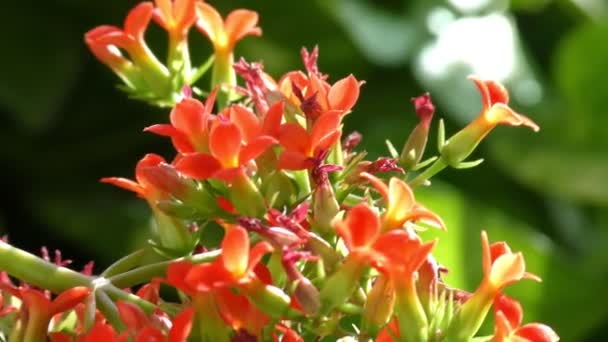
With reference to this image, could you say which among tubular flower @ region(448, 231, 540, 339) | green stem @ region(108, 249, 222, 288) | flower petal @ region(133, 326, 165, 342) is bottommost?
tubular flower @ region(448, 231, 540, 339)

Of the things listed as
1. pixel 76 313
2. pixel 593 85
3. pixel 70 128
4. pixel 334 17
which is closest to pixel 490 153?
pixel 593 85

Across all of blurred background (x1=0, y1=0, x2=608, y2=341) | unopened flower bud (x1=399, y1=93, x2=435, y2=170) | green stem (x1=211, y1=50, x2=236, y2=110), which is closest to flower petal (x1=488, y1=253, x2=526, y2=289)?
unopened flower bud (x1=399, y1=93, x2=435, y2=170)

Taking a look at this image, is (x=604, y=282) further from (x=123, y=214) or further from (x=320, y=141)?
(x=320, y=141)

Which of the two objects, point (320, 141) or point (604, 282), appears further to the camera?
point (604, 282)

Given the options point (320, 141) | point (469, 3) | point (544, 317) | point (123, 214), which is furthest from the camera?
point (469, 3)

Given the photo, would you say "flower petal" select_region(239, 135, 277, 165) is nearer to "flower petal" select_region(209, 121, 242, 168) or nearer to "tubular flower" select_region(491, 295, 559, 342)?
"flower petal" select_region(209, 121, 242, 168)

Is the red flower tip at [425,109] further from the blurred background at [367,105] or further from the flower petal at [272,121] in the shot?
the blurred background at [367,105]
